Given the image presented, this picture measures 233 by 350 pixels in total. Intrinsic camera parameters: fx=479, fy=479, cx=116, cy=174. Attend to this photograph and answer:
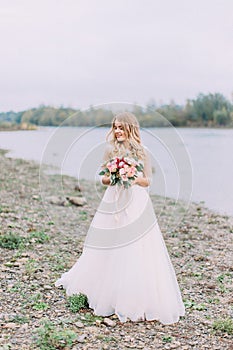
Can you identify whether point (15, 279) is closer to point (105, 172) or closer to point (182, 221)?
point (105, 172)

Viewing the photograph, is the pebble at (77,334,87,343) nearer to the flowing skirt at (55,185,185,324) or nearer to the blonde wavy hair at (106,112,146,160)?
the flowing skirt at (55,185,185,324)

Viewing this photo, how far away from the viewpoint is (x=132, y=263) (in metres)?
5.35

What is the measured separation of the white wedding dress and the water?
0.60m

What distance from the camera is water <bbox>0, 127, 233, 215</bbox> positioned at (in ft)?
21.1

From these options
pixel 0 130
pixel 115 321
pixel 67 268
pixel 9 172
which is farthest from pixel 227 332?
pixel 0 130

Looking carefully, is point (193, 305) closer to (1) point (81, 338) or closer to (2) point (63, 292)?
(2) point (63, 292)

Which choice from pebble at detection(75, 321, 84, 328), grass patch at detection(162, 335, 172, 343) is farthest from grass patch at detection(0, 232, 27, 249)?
grass patch at detection(162, 335, 172, 343)

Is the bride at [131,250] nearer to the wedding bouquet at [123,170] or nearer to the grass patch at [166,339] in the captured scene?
the wedding bouquet at [123,170]

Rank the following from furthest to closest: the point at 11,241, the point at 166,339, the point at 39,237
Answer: the point at 39,237 → the point at 11,241 → the point at 166,339

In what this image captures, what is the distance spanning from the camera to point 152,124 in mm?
7652

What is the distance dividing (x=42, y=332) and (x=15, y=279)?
1.90m

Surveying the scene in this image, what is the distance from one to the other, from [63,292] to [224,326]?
6.77 ft

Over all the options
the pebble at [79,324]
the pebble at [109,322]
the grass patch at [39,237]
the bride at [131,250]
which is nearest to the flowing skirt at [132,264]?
the bride at [131,250]

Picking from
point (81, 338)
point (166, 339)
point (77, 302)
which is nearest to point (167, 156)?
point (77, 302)
